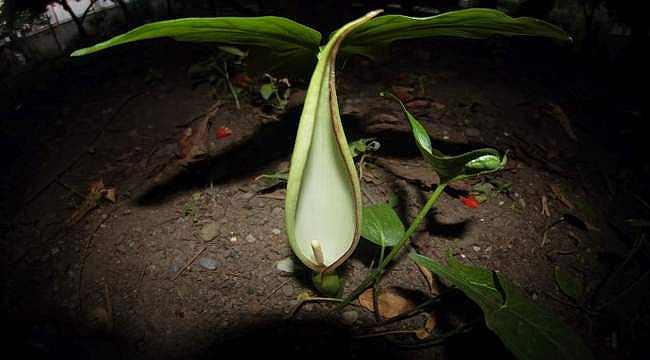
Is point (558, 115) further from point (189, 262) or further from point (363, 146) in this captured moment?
point (189, 262)

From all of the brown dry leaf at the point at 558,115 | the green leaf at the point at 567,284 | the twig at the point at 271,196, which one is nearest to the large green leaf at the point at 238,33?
the twig at the point at 271,196

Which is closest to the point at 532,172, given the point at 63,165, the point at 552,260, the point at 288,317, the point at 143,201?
the point at 552,260

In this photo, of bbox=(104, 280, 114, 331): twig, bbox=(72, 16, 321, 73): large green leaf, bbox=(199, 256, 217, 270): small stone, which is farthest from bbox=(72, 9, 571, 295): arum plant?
bbox=(104, 280, 114, 331): twig

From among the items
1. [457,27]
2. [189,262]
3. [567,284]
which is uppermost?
[457,27]

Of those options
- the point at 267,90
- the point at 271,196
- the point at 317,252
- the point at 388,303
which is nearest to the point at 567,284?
the point at 388,303

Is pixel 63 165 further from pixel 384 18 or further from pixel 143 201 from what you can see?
pixel 384 18

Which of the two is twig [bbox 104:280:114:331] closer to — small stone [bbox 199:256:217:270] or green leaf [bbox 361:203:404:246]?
small stone [bbox 199:256:217:270]
